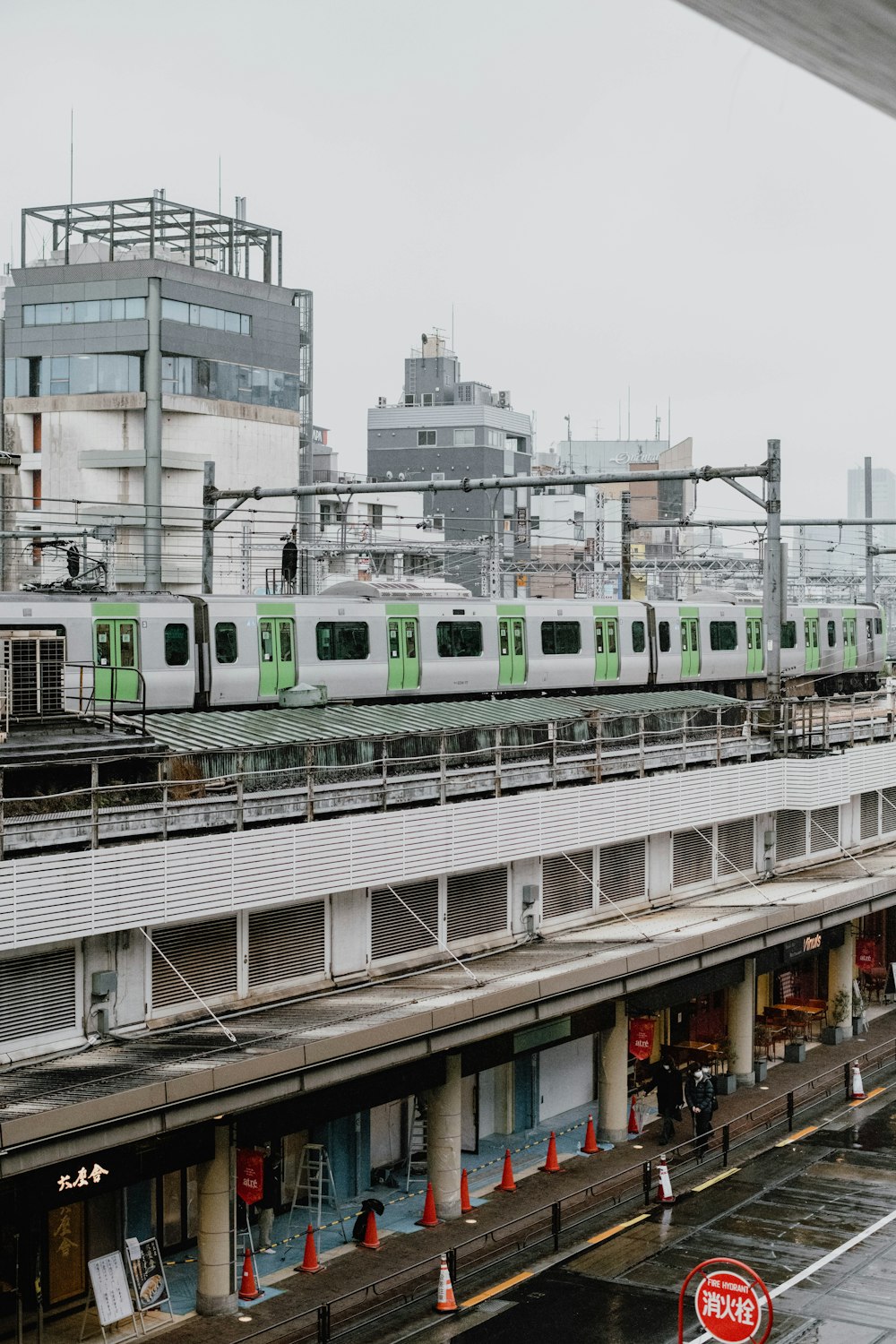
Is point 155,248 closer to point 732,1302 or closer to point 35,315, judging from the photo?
point 35,315

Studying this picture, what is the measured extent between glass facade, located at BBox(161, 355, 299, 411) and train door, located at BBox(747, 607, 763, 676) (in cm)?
3324

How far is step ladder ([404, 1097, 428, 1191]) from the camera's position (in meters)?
23.9

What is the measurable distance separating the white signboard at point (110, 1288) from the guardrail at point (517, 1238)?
1518 mm

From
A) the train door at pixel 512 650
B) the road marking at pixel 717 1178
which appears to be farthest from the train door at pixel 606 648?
the road marking at pixel 717 1178

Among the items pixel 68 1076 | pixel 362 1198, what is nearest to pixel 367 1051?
pixel 68 1076

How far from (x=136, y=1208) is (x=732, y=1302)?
869 centimetres

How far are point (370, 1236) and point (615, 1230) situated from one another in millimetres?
3511

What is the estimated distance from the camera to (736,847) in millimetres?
31125

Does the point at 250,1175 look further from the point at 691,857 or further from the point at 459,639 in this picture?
the point at 459,639

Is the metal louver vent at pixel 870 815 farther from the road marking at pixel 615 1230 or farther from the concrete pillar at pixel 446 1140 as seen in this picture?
the concrete pillar at pixel 446 1140

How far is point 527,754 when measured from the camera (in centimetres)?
2644

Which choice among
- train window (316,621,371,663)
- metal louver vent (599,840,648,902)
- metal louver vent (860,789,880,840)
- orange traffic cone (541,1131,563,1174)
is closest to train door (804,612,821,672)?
metal louver vent (860,789,880,840)

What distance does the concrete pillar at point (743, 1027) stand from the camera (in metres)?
28.8

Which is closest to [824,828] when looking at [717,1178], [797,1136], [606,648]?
[606,648]
